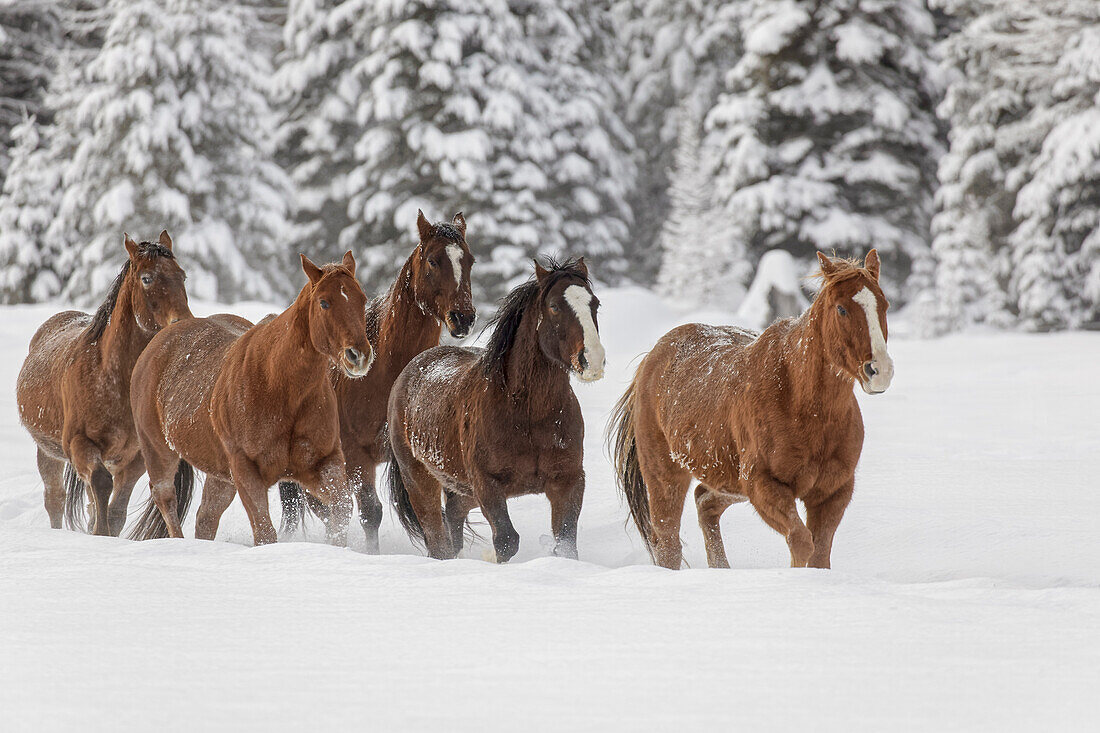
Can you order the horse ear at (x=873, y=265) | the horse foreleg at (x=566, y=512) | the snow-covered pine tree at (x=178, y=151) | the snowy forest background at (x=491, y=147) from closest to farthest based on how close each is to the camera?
1. the horse ear at (x=873, y=265)
2. the horse foreleg at (x=566, y=512)
3. the snowy forest background at (x=491, y=147)
4. the snow-covered pine tree at (x=178, y=151)

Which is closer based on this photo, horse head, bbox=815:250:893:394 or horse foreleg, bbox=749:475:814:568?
horse head, bbox=815:250:893:394

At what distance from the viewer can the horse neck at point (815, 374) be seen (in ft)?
16.3

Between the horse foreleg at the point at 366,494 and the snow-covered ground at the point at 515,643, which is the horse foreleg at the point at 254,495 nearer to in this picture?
the snow-covered ground at the point at 515,643

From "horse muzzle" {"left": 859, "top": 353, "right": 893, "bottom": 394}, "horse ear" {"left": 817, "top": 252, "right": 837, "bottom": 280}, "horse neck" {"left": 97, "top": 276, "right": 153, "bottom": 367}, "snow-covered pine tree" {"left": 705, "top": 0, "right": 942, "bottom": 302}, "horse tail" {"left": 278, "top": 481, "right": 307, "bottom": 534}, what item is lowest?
"horse tail" {"left": 278, "top": 481, "right": 307, "bottom": 534}

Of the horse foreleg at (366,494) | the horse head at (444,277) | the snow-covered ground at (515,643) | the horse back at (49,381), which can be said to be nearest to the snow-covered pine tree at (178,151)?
the horse back at (49,381)


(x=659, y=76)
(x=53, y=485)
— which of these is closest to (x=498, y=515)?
(x=53, y=485)

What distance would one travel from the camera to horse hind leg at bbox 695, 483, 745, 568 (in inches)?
244

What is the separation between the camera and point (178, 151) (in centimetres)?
2494

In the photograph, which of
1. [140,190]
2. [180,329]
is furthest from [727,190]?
[180,329]

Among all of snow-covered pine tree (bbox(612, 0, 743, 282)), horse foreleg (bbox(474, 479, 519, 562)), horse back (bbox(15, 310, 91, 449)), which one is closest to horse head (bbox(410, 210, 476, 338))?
horse foreleg (bbox(474, 479, 519, 562))

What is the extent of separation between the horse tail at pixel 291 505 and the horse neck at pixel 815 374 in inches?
148

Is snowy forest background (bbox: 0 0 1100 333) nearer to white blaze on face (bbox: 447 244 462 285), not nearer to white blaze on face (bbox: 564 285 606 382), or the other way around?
white blaze on face (bbox: 447 244 462 285)

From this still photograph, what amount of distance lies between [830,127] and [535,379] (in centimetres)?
2120

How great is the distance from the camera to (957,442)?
9.66 metres
